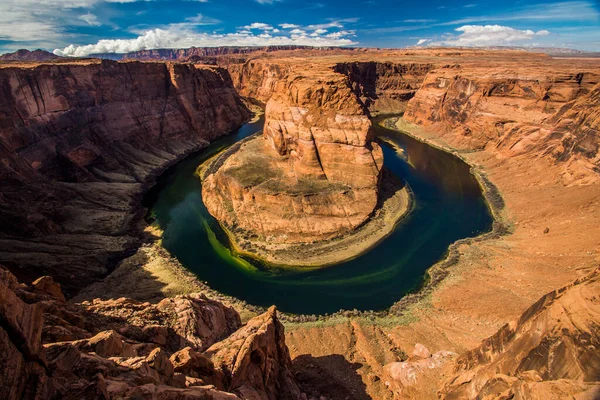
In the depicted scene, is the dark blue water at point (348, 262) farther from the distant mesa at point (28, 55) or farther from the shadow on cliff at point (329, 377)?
the distant mesa at point (28, 55)

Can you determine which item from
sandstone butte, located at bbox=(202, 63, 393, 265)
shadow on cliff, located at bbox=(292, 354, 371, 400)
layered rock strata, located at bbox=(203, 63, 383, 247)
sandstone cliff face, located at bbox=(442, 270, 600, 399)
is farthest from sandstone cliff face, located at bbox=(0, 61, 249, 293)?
sandstone cliff face, located at bbox=(442, 270, 600, 399)

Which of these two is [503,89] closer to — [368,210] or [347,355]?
[368,210]

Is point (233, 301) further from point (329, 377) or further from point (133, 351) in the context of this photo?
point (133, 351)

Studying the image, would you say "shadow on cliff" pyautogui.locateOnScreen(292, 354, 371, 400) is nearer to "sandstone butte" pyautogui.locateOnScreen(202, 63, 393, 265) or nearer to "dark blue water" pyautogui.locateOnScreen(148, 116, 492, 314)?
"dark blue water" pyautogui.locateOnScreen(148, 116, 492, 314)

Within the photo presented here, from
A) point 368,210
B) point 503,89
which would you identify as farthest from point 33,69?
point 503,89

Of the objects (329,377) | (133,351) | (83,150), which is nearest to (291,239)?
(329,377)

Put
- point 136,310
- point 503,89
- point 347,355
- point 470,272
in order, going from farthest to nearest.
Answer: point 503,89 → point 470,272 → point 347,355 → point 136,310
